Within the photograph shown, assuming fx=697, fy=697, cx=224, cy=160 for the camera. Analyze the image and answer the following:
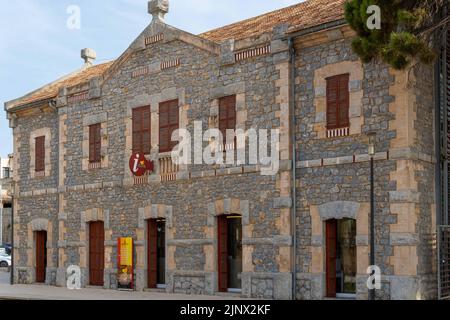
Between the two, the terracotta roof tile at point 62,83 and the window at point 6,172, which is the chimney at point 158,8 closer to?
the terracotta roof tile at point 62,83

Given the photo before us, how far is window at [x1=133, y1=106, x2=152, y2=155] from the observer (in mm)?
21047

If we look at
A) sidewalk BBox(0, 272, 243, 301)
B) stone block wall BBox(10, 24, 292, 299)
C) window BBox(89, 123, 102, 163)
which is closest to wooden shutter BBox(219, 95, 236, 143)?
stone block wall BBox(10, 24, 292, 299)

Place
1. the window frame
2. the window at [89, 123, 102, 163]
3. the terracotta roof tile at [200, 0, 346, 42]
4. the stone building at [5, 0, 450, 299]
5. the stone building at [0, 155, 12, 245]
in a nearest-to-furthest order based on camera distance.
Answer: the stone building at [5, 0, 450, 299] < the terracotta roof tile at [200, 0, 346, 42] < the window frame < the window at [89, 123, 102, 163] < the stone building at [0, 155, 12, 245]

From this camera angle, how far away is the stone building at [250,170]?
1596cm

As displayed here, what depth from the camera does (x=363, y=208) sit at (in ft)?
52.9

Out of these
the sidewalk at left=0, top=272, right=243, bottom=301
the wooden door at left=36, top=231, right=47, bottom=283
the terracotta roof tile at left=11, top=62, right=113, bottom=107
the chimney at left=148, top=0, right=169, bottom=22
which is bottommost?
the sidewalk at left=0, top=272, right=243, bottom=301

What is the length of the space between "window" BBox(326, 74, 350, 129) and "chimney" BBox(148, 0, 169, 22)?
22.0ft

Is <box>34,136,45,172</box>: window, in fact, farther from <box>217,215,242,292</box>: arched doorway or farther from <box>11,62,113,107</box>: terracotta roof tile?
<box>217,215,242,292</box>: arched doorway

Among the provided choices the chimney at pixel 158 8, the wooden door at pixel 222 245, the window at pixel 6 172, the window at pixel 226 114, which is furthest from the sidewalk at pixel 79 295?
the window at pixel 6 172

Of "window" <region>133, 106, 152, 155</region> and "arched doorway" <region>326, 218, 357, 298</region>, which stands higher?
"window" <region>133, 106, 152, 155</region>

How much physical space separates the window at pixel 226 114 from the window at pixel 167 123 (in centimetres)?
167

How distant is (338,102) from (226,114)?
137 inches
